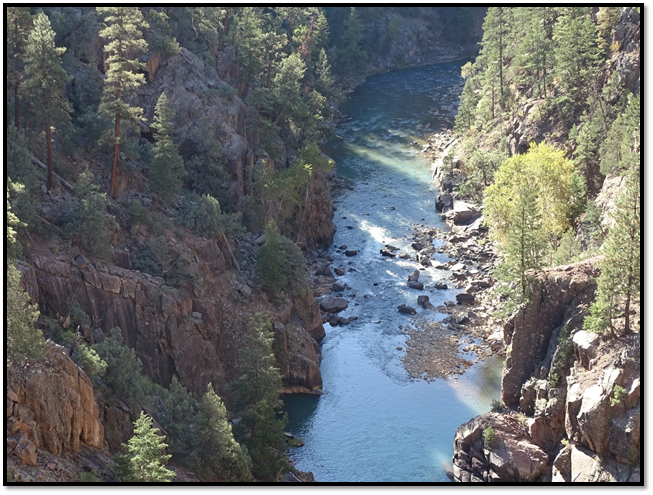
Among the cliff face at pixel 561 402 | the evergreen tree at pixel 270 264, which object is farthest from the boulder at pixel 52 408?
the evergreen tree at pixel 270 264

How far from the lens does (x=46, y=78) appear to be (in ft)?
137

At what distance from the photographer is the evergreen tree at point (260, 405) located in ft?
118

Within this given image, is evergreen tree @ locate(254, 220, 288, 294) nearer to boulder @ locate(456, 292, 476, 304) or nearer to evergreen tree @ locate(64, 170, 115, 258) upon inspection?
evergreen tree @ locate(64, 170, 115, 258)

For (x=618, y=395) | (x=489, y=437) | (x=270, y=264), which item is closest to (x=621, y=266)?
(x=618, y=395)

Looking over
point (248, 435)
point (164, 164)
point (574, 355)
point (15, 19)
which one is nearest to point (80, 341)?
point (248, 435)

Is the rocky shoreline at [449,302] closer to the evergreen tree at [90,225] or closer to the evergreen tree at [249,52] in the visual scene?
the evergreen tree at [249,52]

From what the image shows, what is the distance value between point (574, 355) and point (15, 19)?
3992 cm

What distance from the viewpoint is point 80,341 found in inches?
1355

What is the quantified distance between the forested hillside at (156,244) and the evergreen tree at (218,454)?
2.9 inches

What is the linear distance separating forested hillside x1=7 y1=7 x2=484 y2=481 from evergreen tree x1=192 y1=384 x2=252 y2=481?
0.07 meters

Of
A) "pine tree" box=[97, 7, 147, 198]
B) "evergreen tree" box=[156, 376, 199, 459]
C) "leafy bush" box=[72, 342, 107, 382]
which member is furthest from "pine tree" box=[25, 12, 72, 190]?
"evergreen tree" box=[156, 376, 199, 459]

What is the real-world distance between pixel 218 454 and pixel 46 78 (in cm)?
2480
